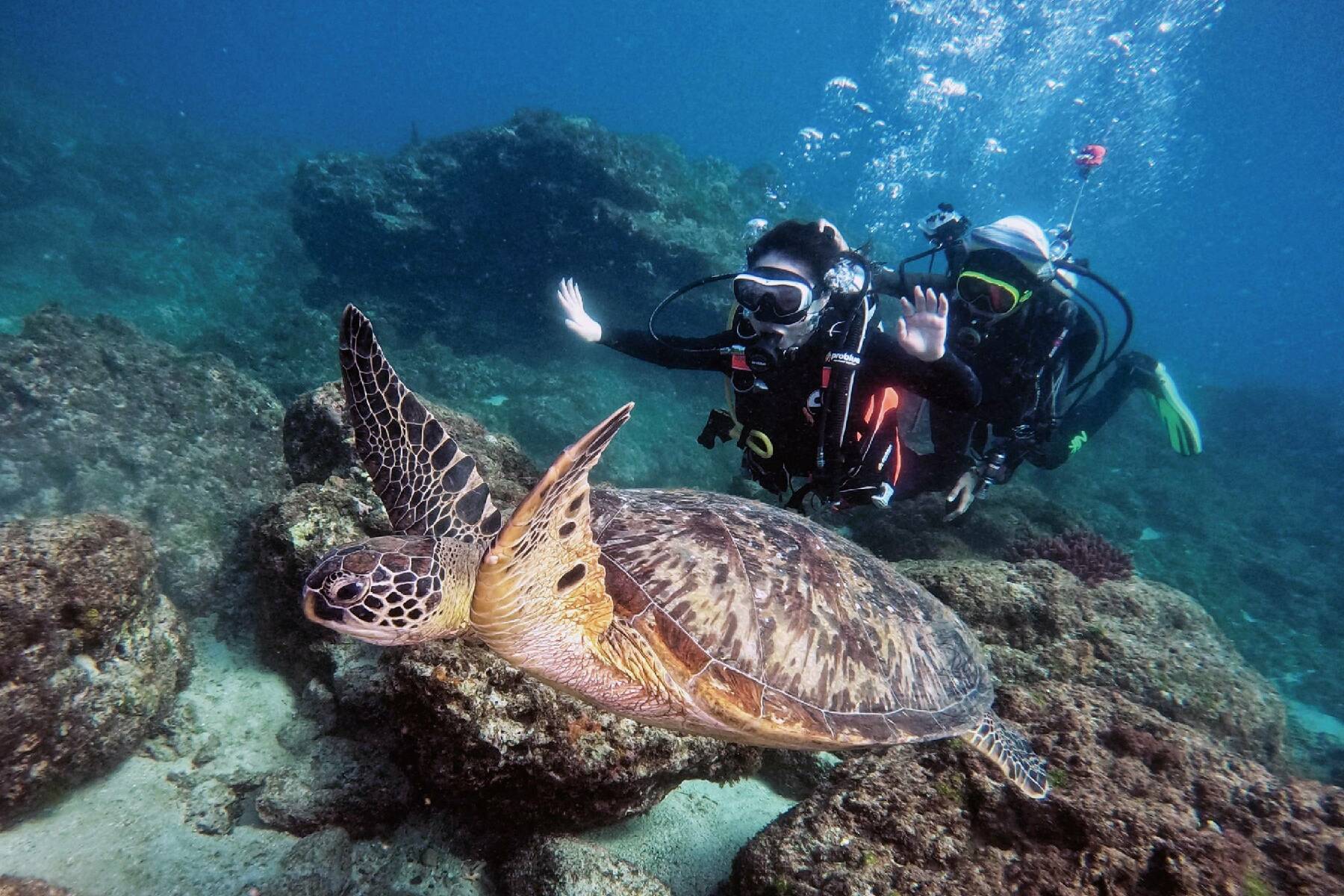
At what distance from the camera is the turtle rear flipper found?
1.67 metres

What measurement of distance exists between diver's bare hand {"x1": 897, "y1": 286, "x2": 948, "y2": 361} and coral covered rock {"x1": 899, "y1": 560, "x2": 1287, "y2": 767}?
1775mm

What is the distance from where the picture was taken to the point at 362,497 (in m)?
3.66

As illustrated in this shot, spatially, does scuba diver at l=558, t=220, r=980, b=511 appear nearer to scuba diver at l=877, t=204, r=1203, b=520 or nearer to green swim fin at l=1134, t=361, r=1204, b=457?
scuba diver at l=877, t=204, r=1203, b=520

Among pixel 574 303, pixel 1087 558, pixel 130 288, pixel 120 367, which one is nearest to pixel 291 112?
pixel 130 288

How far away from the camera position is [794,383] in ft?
14.5

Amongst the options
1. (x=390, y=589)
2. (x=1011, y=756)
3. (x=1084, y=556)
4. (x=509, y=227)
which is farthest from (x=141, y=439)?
(x=509, y=227)

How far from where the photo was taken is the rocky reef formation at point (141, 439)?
15.8ft

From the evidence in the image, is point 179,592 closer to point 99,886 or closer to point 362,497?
point 362,497

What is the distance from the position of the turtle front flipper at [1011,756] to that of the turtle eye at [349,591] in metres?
2.53

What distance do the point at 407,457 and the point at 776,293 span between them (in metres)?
2.71

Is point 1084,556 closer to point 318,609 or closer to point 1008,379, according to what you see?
point 1008,379

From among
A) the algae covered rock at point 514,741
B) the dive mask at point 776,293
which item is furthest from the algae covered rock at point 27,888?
the dive mask at point 776,293

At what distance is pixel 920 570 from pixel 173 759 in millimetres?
5072

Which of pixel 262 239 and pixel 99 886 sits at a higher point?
pixel 262 239
